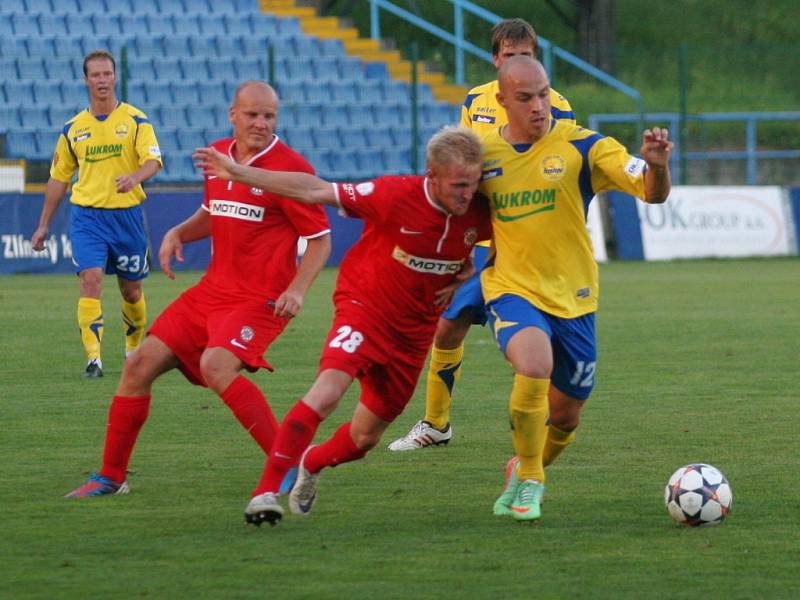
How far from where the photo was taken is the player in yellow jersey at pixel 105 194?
11.4 meters

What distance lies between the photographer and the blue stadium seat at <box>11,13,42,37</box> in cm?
2622

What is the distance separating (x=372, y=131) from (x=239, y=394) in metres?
20.6

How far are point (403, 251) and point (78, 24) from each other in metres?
22.0

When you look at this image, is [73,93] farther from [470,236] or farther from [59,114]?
[470,236]

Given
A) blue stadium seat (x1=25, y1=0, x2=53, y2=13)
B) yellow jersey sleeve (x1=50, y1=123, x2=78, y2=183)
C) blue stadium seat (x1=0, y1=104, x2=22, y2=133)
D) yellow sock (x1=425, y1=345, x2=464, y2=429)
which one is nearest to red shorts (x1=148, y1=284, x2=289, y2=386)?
yellow sock (x1=425, y1=345, x2=464, y2=429)

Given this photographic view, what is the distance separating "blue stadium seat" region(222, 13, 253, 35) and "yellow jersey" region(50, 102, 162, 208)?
1676cm

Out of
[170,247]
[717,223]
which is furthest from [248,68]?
[170,247]

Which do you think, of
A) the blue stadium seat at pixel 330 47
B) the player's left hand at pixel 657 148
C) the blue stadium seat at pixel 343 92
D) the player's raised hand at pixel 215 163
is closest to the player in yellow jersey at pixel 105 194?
the player's raised hand at pixel 215 163

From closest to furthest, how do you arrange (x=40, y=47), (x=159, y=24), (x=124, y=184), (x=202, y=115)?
(x=124, y=184), (x=40, y=47), (x=202, y=115), (x=159, y=24)

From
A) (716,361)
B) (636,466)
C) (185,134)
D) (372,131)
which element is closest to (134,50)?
(185,134)

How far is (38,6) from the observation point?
27.0m

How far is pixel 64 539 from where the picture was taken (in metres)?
5.78

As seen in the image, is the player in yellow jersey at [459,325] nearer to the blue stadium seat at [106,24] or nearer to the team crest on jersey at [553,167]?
the team crest on jersey at [553,167]

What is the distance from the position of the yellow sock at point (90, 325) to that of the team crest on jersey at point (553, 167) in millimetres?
5523
